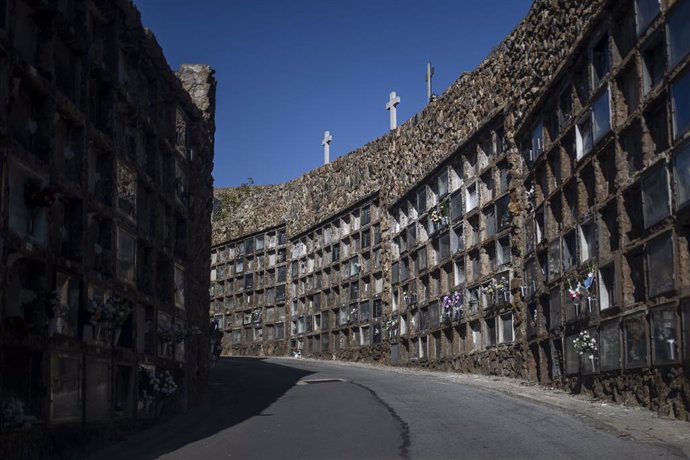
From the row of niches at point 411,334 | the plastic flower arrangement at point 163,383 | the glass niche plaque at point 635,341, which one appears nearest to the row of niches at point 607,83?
the glass niche plaque at point 635,341

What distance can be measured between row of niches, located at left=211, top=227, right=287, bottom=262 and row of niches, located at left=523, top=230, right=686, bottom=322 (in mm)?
16251

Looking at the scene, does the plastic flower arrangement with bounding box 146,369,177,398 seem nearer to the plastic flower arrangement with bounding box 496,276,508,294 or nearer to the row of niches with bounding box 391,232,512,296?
the plastic flower arrangement with bounding box 496,276,508,294

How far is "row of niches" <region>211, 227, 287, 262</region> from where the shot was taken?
32.0m

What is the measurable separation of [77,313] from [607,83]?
25.0ft

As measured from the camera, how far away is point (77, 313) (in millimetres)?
10461

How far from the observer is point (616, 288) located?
11.9 meters

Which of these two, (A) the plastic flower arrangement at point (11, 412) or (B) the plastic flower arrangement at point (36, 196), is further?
(B) the plastic flower arrangement at point (36, 196)

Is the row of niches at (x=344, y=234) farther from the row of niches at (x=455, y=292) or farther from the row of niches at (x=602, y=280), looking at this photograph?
the row of niches at (x=602, y=280)

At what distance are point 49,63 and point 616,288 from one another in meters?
7.59

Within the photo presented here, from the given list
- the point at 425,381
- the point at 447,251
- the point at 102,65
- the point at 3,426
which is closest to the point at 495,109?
the point at 447,251

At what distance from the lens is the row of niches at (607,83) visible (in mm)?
10237

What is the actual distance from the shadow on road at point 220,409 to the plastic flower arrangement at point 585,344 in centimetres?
470

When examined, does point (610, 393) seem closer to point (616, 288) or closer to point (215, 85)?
point (616, 288)

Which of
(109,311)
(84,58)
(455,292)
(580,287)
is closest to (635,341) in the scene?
(580,287)
